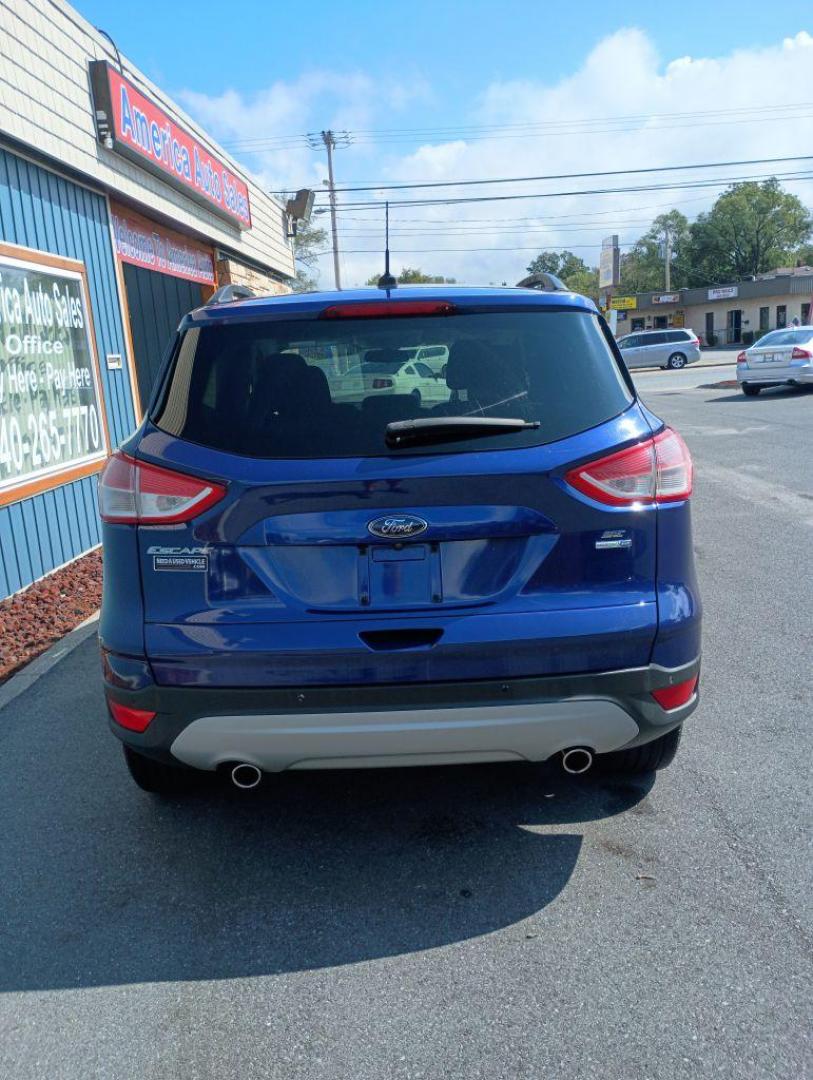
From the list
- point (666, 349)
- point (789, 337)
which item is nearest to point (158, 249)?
point (789, 337)

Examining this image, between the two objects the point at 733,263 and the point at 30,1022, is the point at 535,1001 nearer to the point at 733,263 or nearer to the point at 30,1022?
the point at 30,1022

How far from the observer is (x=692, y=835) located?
123 inches

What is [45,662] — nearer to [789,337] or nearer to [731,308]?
[789,337]

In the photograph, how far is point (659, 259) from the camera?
4075 inches

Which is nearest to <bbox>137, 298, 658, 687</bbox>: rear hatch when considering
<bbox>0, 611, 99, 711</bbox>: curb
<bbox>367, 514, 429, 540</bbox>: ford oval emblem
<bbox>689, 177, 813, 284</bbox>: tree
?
<bbox>367, 514, 429, 540</bbox>: ford oval emblem

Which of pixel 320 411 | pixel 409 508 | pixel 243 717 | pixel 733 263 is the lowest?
pixel 243 717

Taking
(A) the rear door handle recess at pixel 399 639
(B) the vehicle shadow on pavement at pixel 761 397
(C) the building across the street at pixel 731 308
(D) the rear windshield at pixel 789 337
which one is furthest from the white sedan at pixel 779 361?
(C) the building across the street at pixel 731 308

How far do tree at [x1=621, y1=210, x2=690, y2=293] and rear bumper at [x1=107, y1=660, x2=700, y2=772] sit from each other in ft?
338

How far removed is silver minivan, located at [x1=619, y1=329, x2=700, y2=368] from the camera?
1581 inches

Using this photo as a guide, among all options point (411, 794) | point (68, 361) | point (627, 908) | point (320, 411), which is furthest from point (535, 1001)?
point (68, 361)

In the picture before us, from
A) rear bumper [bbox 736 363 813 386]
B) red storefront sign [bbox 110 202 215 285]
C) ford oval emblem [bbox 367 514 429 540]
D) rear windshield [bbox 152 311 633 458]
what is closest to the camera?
ford oval emblem [bbox 367 514 429 540]

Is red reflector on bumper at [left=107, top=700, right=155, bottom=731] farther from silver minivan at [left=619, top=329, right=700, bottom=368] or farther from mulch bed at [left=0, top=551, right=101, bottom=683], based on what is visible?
silver minivan at [left=619, top=329, right=700, bottom=368]

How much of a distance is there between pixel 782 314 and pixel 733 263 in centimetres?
3401

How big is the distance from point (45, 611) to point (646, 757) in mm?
4555
